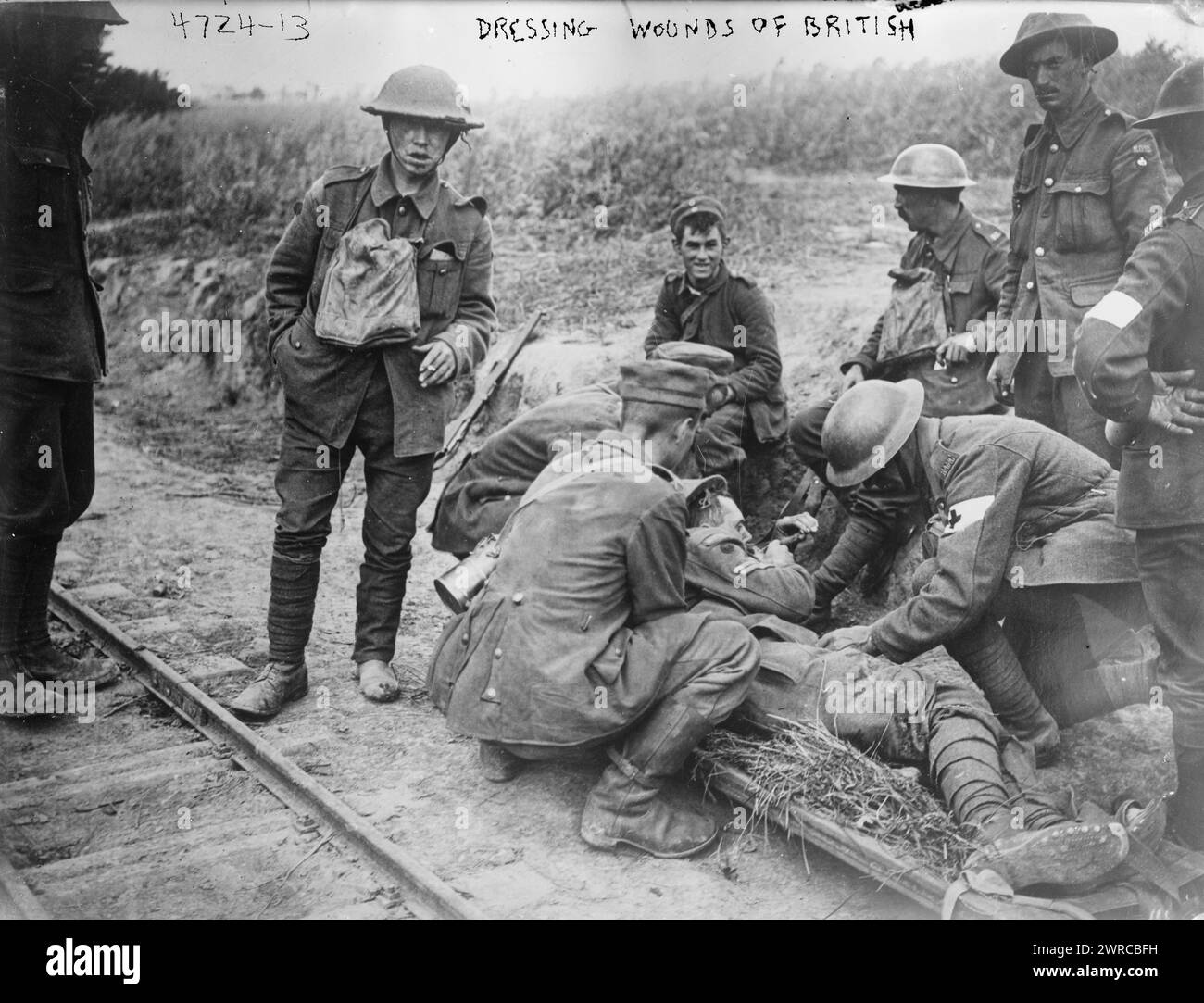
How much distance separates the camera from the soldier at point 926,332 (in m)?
5.58

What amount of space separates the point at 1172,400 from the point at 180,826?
3.66 meters

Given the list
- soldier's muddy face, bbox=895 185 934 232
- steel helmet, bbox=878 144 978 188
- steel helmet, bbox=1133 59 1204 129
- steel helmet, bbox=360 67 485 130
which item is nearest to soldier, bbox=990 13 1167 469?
steel helmet, bbox=878 144 978 188

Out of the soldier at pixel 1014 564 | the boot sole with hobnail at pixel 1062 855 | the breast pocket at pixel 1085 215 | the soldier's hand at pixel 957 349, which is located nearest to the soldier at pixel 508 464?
the soldier at pixel 1014 564

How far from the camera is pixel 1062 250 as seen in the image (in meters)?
4.98

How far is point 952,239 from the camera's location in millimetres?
5871

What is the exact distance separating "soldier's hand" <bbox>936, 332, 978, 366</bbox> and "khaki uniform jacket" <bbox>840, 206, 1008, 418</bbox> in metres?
0.06

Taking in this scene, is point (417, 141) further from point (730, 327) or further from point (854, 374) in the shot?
point (854, 374)

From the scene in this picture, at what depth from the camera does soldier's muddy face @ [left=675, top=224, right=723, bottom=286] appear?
6641mm

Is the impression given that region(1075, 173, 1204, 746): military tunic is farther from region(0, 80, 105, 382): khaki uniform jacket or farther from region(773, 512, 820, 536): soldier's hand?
region(0, 80, 105, 382): khaki uniform jacket

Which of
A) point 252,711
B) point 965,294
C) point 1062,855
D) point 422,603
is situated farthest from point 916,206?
point 252,711
